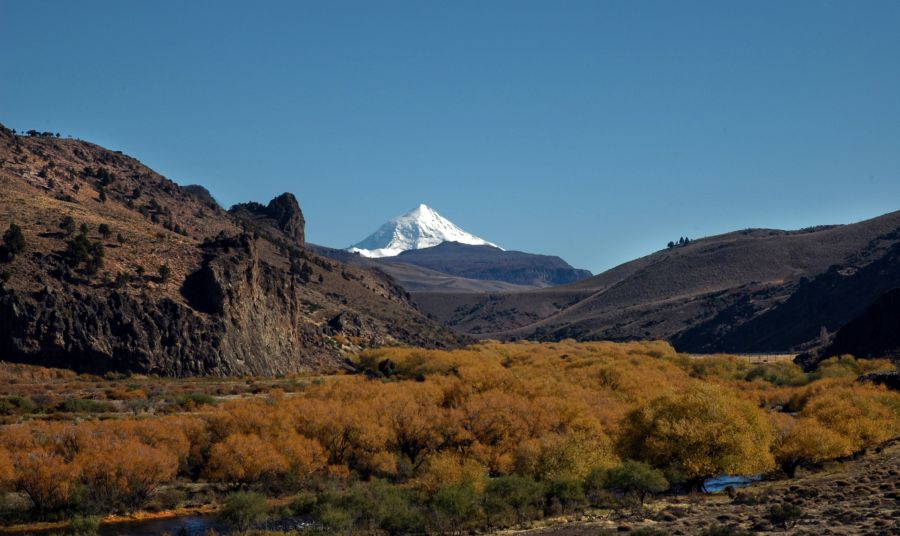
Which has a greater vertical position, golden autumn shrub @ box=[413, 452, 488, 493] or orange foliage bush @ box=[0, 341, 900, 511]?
orange foliage bush @ box=[0, 341, 900, 511]

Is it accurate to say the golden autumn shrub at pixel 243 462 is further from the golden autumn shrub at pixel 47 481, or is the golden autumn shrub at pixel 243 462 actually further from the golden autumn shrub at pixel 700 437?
the golden autumn shrub at pixel 700 437

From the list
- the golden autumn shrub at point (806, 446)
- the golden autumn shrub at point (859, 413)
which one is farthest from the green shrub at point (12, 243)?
the golden autumn shrub at point (859, 413)

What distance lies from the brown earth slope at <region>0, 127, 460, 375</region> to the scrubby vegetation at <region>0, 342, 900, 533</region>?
7.04m

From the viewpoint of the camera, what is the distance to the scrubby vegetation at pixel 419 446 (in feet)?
166

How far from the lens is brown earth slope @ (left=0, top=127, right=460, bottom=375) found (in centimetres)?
8938

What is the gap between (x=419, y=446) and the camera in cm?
6775

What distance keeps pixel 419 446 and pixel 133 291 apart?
42671 millimetres

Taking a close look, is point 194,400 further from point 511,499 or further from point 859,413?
point 859,413

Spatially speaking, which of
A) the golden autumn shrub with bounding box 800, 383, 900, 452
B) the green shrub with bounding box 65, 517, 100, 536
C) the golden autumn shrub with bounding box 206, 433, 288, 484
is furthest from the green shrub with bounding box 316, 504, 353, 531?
the golden autumn shrub with bounding box 800, 383, 900, 452

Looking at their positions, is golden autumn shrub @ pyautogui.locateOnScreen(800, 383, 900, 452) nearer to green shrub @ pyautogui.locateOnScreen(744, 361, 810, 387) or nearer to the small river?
green shrub @ pyautogui.locateOnScreen(744, 361, 810, 387)

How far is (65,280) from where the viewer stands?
304 ft

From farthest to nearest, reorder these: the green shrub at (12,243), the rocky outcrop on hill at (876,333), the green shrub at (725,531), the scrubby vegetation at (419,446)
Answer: the rocky outcrop on hill at (876,333)
the green shrub at (12,243)
the scrubby vegetation at (419,446)
the green shrub at (725,531)

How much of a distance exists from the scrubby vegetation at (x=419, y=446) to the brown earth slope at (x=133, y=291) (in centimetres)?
704

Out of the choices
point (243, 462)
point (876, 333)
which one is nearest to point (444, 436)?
point (243, 462)
